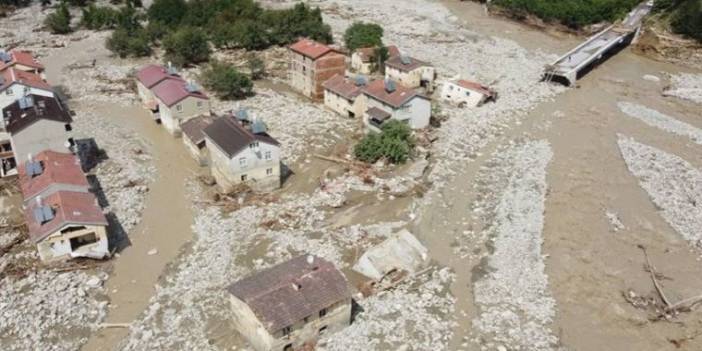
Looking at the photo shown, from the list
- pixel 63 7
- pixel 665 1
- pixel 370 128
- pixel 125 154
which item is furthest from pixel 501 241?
pixel 63 7

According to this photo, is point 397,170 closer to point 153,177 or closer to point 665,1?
point 153,177

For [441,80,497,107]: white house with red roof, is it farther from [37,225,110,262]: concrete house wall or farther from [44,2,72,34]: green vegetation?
[44,2,72,34]: green vegetation

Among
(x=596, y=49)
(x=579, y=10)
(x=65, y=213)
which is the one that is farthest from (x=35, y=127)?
(x=579, y=10)

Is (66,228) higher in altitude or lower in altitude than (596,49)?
Result: lower

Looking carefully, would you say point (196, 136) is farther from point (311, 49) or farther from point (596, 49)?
point (596, 49)

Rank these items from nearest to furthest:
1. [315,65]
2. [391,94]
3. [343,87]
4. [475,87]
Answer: [391,94]
[343,87]
[315,65]
[475,87]

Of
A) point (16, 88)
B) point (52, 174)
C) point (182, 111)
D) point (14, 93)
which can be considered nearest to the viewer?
point (52, 174)

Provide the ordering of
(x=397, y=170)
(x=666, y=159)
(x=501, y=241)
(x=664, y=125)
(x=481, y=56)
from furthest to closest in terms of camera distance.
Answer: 1. (x=481, y=56)
2. (x=664, y=125)
3. (x=666, y=159)
4. (x=397, y=170)
5. (x=501, y=241)
